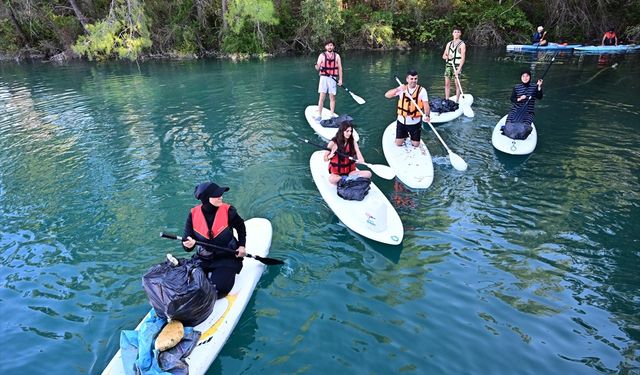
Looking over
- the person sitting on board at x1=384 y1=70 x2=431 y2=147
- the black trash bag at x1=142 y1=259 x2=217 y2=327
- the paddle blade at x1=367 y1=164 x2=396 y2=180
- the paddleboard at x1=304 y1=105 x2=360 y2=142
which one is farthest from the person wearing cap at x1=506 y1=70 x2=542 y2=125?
the black trash bag at x1=142 y1=259 x2=217 y2=327

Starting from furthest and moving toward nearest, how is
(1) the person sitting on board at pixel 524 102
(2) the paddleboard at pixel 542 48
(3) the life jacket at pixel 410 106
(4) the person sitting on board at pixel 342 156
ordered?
(2) the paddleboard at pixel 542 48 < (1) the person sitting on board at pixel 524 102 < (3) the life jacket at pixel 410 106 < (4) the person sitting on board at pixel 342 156

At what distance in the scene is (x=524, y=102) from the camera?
9.89m

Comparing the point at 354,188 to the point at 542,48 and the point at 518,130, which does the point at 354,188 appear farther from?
the point at 542,48

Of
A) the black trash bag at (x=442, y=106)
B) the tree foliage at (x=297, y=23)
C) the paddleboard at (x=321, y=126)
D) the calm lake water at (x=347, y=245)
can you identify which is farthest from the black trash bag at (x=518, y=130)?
the tree foliage at (x=297, y=23)

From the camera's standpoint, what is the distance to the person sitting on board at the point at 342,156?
7.25 metres

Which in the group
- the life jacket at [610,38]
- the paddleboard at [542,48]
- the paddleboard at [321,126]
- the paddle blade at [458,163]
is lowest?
the paddle blade at [458,163]

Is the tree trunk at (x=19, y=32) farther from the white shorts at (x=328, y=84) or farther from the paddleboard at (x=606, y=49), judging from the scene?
the paddleboard at (x=606, y=49)

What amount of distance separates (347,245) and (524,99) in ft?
19.6

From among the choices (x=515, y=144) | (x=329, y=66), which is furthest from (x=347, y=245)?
(x=329, y=66)

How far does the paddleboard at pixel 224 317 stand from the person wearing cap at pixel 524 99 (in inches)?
272

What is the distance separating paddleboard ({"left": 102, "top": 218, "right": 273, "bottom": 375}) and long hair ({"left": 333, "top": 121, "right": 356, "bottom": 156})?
206cm

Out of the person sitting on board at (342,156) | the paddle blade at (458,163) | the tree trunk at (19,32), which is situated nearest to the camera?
the person sitting on board at (342,156)

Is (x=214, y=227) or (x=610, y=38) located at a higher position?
(x=610, y=38)

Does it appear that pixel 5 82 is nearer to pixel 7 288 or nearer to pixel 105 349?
pixel 7 288
